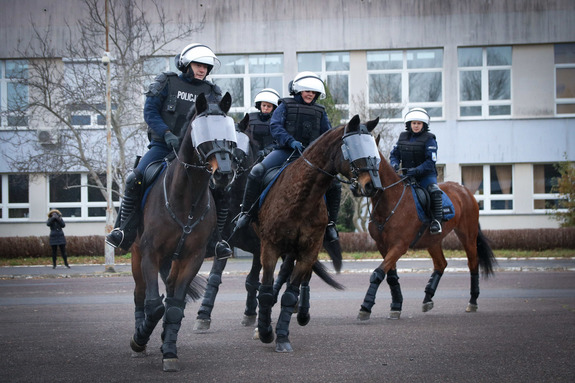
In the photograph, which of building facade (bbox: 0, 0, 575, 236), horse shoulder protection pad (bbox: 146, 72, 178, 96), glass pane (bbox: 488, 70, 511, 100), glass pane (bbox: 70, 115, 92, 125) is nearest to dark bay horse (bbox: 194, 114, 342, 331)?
horse shoulder protection pad (bbox: 146, 72, 178, 96)

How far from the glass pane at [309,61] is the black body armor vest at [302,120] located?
2638 cm

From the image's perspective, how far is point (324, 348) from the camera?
862 centimetres

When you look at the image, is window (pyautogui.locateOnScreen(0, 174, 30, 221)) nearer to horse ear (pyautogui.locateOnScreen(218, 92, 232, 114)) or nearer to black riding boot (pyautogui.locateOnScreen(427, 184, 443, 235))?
black riding boot (pyautogui.locateOnScreen(427, 184, 443, 235))

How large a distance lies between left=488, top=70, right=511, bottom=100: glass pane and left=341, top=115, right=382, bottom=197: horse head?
2865 centimetres

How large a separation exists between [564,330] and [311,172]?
13.0 ft

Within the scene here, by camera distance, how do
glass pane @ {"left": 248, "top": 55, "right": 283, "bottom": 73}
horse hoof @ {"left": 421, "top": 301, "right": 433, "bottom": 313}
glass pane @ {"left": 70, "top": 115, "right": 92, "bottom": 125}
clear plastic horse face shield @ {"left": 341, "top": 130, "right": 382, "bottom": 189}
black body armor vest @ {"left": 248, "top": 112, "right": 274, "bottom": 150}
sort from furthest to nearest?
glass pane @ {"left": 248, "top": 55, "right": 283, "bottom": 73} → glass pane @ {"left": 70, "top": 115, "right": 92, "bottom": 125} → horse hoof @ {"left": 421, "top": 301, "right": 433, "bottom": 313} → black body armor vest @ {"left": 248, "top": 112, "right": 274, "bottom": 150} → clear plastic horse face shield @ {"left": 341, "top": 130, "right": 382, "bottom": 189}

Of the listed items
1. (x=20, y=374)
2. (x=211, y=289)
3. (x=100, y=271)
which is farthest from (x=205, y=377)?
(x=100, y=271)

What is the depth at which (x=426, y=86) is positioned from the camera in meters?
35.9

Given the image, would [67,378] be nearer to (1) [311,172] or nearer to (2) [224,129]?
(2) [224,129]

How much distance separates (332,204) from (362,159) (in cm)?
126

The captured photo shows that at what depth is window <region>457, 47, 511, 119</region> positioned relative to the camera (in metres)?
35.4

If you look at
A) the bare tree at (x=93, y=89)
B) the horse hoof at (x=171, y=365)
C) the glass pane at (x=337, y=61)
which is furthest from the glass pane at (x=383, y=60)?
the horse hoof at (x=171, y=365)

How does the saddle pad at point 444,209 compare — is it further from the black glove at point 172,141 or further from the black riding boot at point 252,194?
the black glove at point 172,141

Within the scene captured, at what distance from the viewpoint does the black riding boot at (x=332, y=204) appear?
9.49 meters
